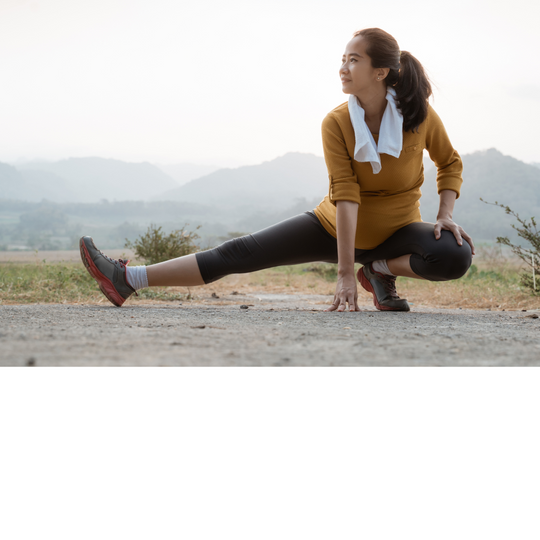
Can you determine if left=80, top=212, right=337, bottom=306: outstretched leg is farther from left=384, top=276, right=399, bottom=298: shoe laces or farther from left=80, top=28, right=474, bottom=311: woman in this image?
left=384, top=276, right=399, bottom=298: shoe laces

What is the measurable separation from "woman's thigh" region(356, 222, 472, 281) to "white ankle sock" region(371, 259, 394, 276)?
6.0 inches

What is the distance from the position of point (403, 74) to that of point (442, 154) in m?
0.51

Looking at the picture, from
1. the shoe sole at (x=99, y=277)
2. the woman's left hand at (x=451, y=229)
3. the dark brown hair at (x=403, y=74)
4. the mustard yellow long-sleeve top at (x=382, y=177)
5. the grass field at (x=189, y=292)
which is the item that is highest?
the dark brown hair at (x=403, y=74)

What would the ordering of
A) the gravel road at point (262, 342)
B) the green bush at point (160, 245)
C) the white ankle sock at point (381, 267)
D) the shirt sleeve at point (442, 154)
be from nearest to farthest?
1. the gravel road at point (262, 342)
2. the shirt sleeve at point (442, 154)
3. the white ankle sock at point (381, 267)
4. the green bush at point (160, 245)

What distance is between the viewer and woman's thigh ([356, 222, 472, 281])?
2389 millimetres

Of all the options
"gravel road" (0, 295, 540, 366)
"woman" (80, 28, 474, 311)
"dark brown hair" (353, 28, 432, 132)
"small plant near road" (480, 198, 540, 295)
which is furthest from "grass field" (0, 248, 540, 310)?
"dark brown hair" (353, 28, 432, 132)

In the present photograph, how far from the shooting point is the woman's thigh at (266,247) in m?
2.70

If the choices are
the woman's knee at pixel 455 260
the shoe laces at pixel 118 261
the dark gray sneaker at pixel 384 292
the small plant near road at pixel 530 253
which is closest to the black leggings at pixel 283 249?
the dark gray sneaker at pixel 384 292

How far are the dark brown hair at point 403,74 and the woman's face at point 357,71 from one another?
3 centimetres

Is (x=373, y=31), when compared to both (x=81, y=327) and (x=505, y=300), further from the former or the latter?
(x=505, y=300)

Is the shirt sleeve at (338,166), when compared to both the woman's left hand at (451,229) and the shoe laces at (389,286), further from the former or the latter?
the shoe laces at (389,286)

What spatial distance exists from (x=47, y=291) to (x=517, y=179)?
9537 cm

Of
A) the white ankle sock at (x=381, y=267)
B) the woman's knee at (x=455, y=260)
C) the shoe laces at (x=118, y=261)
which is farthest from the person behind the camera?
the white ankle sock at (x=381, y=267)

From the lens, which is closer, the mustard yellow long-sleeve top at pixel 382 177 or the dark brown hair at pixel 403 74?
the dark brown hair at pixel 403 74
